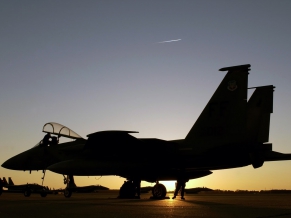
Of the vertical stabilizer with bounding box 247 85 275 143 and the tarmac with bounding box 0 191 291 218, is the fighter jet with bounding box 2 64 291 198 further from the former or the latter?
the tarmac with bounding box 0 191 291 218

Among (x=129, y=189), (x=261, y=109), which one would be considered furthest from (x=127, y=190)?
(x=261, y=109)

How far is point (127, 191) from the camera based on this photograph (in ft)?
55.0

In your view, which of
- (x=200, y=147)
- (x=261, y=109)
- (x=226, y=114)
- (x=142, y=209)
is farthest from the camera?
(x=261, y=109)

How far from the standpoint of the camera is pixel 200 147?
1528 cm

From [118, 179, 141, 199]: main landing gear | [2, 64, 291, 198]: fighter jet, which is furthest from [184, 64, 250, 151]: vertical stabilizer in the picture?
[118, 179, 141, 199]: main landing gear

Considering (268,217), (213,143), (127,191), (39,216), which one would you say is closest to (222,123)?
(213,143)

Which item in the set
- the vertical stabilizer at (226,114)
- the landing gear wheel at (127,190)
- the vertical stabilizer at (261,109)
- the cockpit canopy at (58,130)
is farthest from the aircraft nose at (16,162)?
the vertical stabilizer at (261,109)

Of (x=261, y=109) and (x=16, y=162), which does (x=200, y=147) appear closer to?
(x=261, y=109)

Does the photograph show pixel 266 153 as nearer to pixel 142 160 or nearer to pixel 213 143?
Answer: pixel 213 143

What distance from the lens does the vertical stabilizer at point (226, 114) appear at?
14.4 m

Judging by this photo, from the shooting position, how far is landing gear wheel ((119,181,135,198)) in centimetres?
1675

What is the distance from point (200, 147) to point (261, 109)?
10.3ft

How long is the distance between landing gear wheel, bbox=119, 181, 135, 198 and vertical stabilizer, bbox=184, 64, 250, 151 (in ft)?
10.9

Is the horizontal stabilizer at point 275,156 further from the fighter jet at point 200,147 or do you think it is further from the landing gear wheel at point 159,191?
the landing gear wheel at point 159,191
